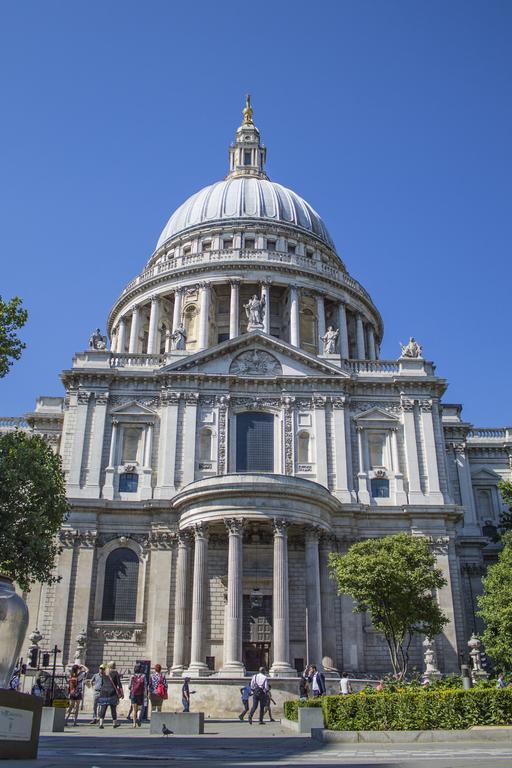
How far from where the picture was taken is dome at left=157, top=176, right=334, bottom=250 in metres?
72.4

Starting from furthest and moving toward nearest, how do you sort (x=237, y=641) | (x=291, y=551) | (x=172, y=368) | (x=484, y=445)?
(x=484, y=445)
(x=172, y=368)
(x=291, y=551)
(x=237, y=641)

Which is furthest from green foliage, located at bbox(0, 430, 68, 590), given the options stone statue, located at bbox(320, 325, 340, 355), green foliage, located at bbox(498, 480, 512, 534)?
green foliage, located at bbox(498, 480, 512, 534)

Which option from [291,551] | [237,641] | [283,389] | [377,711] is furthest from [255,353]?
[377,711]

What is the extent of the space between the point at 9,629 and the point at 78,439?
111 feet

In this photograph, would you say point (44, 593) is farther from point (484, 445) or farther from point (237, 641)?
point (484, 445)

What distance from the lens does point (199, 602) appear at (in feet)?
126

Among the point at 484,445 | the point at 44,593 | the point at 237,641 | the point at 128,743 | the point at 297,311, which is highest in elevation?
the point at 297,311

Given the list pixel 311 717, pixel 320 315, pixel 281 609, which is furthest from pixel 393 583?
pixel 320 315

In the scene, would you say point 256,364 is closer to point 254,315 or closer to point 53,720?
point 254,315

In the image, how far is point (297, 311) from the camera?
62250 millimetres

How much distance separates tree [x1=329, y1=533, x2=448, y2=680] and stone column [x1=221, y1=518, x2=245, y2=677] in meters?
5.11

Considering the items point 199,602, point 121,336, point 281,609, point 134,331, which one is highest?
point 121,336

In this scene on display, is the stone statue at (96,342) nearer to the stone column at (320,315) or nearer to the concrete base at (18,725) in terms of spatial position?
the stone column at (320,315)

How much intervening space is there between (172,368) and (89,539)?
11.8 m
